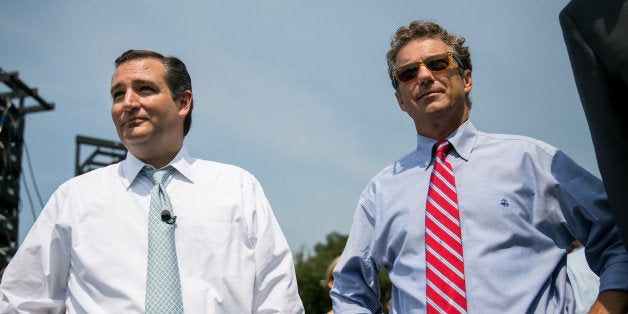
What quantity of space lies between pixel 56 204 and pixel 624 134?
2639 millimetres

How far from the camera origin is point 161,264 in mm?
2768

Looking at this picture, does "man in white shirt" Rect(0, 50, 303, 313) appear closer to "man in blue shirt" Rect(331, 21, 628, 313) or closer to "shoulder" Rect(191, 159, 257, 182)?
"shoulder" Rect(191, 159, 257, 182)

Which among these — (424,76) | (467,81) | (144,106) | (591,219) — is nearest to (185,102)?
(144,106)

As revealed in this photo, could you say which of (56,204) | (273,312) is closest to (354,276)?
(273,312)

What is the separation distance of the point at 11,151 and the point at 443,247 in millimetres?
11392

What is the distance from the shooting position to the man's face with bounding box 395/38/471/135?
2945 millimetres

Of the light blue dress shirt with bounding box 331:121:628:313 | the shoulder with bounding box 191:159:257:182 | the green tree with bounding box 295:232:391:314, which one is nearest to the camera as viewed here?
the light blue dress shirt with bounding box 331:121:628:313

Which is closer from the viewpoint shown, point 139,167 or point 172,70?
point 139,167

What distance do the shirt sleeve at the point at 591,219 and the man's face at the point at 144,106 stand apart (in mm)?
1933

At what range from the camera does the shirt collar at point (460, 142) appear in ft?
9.17

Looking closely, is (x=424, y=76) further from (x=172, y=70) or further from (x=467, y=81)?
(x=172, y=70)

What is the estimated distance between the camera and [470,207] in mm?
2568

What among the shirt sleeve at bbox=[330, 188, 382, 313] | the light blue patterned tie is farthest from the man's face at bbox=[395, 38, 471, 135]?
the light blue patterned tie

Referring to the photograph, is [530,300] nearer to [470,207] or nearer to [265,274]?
[470,207]
